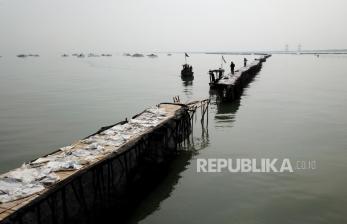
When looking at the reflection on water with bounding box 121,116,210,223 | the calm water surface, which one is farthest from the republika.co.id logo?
the reflection on water with bounding box 121,116,210,223

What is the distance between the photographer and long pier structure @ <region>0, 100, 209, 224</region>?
7426 millimetres

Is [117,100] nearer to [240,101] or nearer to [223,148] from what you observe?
[240,101]

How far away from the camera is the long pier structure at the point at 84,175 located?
7.43 m

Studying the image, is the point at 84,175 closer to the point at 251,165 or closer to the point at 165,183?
the point at 165,183

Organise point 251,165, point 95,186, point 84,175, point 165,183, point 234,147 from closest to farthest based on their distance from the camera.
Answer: point 84,175, point 95,186, point 165,183, point 251,165, point 234,147

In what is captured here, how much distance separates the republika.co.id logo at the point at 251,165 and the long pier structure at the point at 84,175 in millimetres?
1923

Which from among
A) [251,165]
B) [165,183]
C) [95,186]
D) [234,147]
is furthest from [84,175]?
[234,147]

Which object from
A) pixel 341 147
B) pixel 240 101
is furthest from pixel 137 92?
pixel 341 147

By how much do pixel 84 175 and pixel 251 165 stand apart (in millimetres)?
8309

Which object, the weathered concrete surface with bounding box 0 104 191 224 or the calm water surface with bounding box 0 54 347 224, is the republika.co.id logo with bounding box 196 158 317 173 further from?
the weathered concrete surface with bounding box 0 104 191 224

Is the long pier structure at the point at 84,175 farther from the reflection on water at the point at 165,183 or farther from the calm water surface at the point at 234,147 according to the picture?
the calm water surface at the point at 234,147

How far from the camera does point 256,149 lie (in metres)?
16.5

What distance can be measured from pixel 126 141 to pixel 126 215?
2.57 metres

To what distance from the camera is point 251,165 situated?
14.6 metres
